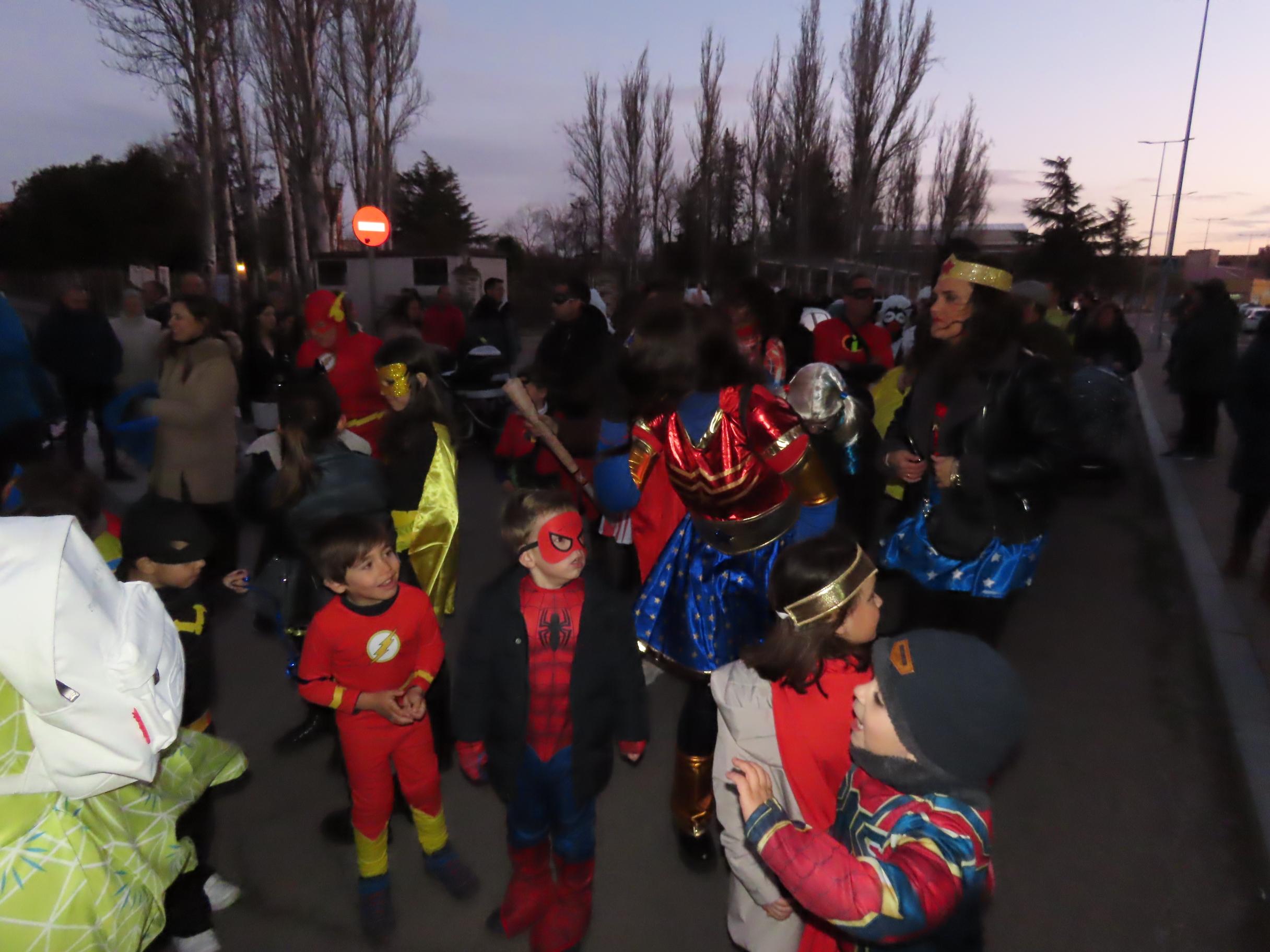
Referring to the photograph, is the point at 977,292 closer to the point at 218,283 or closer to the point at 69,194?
the point at 218,283

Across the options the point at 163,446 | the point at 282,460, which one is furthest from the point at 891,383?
the point at 163,446

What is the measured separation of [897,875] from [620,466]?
1.53 metres

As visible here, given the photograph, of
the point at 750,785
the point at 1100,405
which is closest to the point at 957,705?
the point at 750,785

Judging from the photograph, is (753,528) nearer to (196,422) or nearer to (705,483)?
(705,483)

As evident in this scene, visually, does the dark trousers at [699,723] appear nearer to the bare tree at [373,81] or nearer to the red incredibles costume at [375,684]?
the red incredibles costume at [375,684]

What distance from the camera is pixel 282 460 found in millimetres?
3125

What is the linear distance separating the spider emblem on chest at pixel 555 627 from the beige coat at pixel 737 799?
1.61 ft

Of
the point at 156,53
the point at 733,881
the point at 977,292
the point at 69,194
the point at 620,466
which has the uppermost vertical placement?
the point at 156,53

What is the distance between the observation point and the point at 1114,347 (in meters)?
10.1

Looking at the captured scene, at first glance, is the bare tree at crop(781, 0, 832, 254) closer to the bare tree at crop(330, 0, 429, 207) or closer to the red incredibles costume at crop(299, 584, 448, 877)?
the bare tree at crop(330, 0, 429, 207)

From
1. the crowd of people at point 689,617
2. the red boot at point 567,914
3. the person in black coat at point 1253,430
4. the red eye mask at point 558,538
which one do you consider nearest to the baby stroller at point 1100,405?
the person in black coat at point 1253,430

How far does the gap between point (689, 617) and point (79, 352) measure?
6.81 meters

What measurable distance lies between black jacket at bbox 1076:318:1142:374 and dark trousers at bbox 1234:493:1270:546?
15.2ft

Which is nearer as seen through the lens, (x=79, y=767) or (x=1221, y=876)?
(x=79, y=767)
